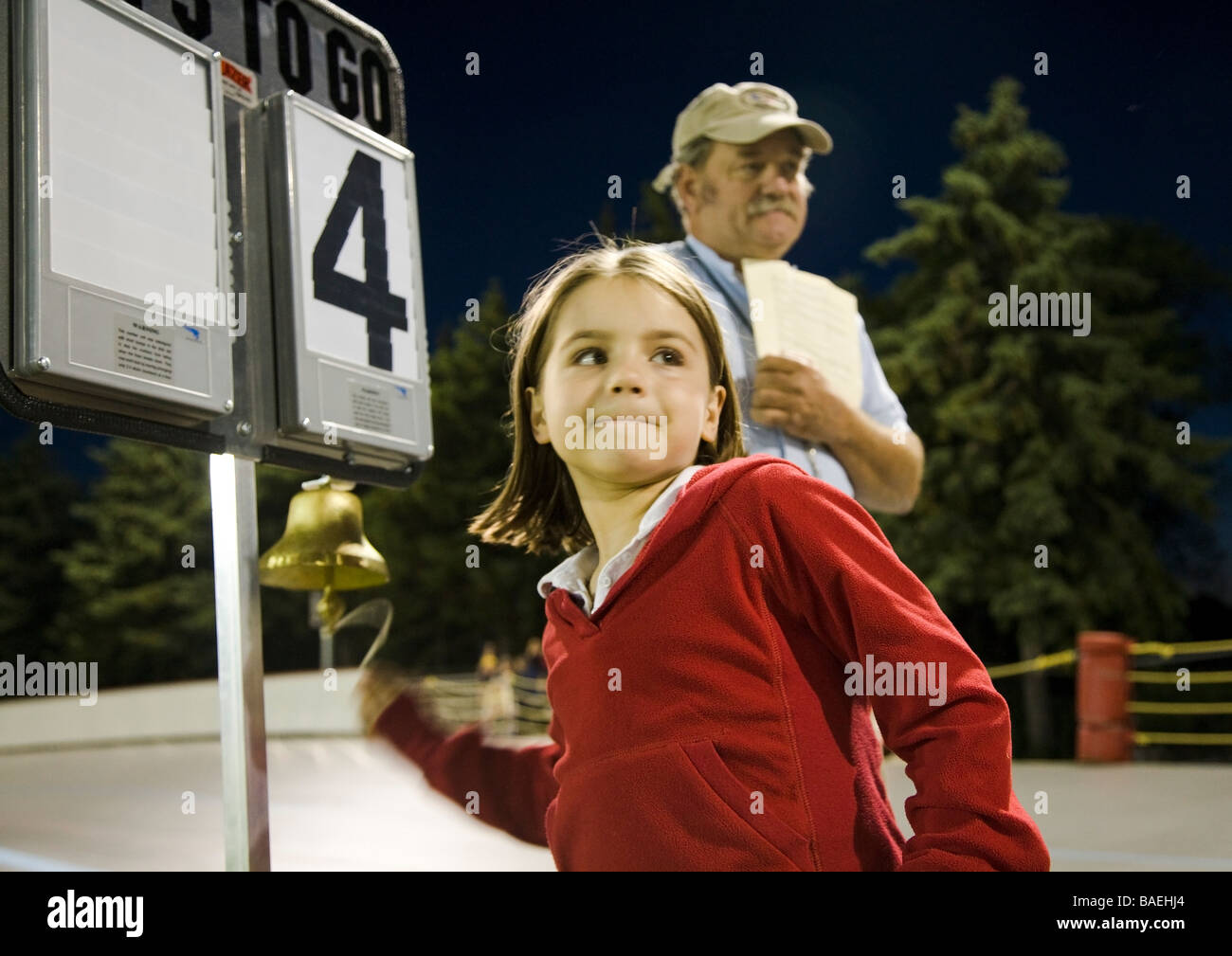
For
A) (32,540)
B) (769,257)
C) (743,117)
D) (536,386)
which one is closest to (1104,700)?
(769,257)

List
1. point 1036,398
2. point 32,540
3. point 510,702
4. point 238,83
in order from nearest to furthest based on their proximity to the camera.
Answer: point 238,83, point 1036,398, point 510,702, point 32,540

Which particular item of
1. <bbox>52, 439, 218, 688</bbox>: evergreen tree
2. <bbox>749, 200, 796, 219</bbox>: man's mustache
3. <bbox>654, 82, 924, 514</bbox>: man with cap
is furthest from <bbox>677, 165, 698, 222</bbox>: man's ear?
<bbox>52, 439, 218, 688</bbox>: evergreen tree

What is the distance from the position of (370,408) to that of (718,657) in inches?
25.3

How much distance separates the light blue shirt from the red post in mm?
5025

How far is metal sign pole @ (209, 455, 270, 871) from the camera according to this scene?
134 cm

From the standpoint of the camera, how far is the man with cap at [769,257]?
1.75 metres

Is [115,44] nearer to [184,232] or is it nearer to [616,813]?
[184,232]

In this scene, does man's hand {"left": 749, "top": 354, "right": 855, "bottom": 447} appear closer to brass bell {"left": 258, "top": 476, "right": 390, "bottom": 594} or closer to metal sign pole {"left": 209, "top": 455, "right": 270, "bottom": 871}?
brass bell {"left": 258, "top": 476, "right": 390, "bottom": 594}

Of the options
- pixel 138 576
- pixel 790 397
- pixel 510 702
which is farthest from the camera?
pixel 138 576

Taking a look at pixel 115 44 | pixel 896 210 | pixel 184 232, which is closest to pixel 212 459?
pixel 184 232

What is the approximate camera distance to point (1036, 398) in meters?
10.4

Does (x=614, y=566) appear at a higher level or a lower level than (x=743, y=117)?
lower

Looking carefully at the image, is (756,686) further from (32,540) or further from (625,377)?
(32,540)

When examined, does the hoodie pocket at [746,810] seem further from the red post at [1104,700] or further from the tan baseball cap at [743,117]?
the red post at [1104,700]
